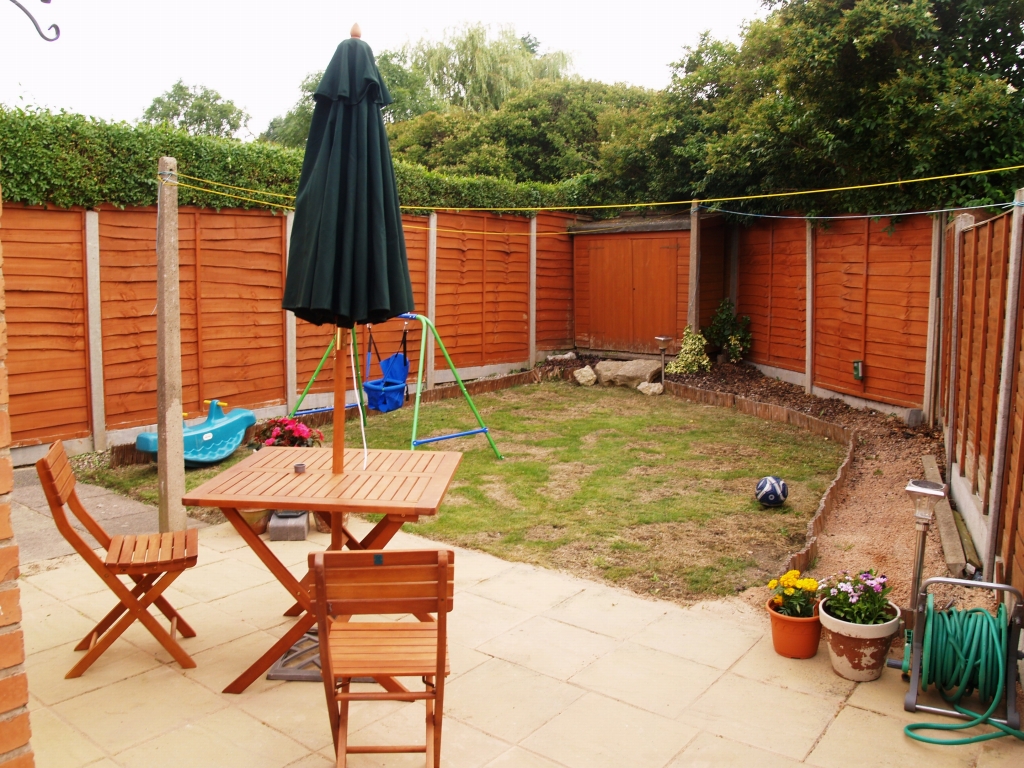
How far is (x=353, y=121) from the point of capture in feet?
12.0

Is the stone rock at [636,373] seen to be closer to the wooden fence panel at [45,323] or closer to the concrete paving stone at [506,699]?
the wooden fence panel at [45,323]

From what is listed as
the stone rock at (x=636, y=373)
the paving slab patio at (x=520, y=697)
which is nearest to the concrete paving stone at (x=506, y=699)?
the paving slab patio at (x=520, y=697)

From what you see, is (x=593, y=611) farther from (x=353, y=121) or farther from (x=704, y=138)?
(x=704, y=138)

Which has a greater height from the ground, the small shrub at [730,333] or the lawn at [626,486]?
the small shrub at [730,333]

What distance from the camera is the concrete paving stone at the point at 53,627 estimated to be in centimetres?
388

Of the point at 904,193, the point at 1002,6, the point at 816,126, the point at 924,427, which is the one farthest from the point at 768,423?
the point at 1002,6

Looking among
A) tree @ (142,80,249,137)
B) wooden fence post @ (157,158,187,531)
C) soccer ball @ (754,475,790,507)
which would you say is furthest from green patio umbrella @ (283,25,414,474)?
tree @ (142,80,249,137)

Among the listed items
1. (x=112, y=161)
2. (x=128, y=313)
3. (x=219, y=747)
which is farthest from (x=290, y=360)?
(x=219, y=747)

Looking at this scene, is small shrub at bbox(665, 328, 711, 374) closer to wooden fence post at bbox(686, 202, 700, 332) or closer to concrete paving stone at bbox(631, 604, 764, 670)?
wooden fence post at bbox(686, 202, 700, 332)

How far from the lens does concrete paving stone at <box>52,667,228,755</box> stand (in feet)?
10.1

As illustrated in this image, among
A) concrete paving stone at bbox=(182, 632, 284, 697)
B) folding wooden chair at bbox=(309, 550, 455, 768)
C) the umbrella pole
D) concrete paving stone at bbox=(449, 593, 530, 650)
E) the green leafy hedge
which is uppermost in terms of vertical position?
the green leafy hedge

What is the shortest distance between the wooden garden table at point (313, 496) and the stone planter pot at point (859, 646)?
1.81m

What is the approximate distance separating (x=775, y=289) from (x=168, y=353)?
8.71m

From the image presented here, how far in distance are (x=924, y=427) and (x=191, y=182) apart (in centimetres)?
783
